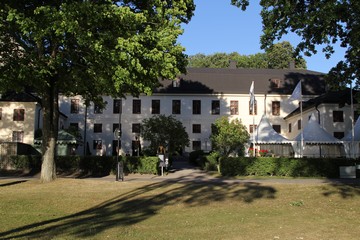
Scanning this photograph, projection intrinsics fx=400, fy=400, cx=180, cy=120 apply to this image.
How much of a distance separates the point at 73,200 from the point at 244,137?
29687 mm

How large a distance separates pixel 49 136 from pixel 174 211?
10.1 meters

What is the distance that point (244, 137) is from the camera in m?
42.5

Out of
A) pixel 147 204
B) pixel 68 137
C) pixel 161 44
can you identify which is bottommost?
pixel 147 204

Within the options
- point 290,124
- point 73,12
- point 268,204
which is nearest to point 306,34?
point 268,204

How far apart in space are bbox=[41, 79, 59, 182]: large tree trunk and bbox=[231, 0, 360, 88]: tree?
404 inches

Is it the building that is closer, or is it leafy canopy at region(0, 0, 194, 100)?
leafy canopy at region(0, 0, 194, 100)

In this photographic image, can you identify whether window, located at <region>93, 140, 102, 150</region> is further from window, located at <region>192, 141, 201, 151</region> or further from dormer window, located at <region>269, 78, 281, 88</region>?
dormer window, located at <region>269, 78, 281, 88</region>

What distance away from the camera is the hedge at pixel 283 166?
2614 centimetres

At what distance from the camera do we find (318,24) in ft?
50.8

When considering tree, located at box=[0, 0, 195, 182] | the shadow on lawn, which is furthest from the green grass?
tree, located at box=[0, 0, 195, 182]

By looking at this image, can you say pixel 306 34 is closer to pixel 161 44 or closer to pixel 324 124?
pixel 161 44

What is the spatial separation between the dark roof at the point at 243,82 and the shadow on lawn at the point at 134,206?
122 feet

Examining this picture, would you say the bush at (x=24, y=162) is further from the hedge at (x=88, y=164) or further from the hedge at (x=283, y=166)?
the hedge at (x=283, y=166)

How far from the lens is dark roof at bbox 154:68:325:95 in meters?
55.2
